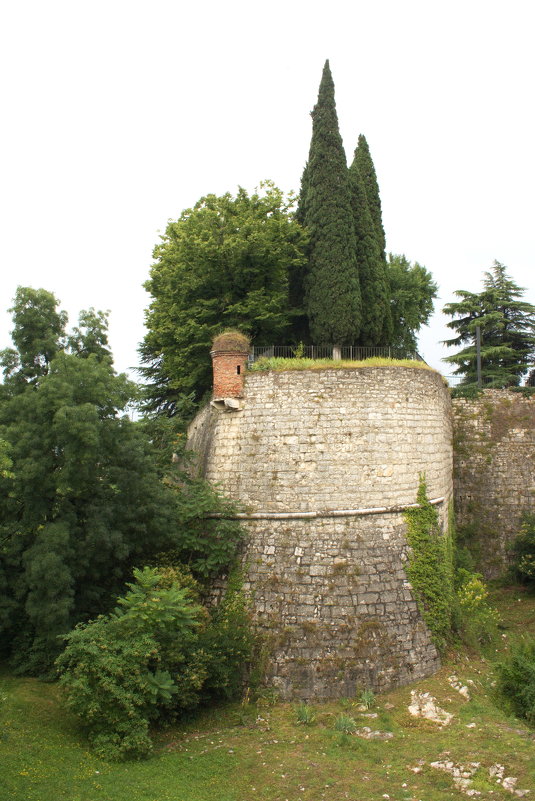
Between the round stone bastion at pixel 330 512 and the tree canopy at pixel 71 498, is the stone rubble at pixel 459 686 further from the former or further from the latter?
the tree canopy at pixel 71 498

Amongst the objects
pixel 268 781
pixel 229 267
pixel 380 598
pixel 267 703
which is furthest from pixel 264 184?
pixel 268 781

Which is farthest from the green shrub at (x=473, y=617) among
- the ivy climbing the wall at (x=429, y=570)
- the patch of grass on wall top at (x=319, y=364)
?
the patch of grass on wall top at (x=319, y=364)

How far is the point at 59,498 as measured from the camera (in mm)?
12836

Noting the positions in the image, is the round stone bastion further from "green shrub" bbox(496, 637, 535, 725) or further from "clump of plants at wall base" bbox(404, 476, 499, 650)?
"green shrub" bbox(496, 637, 535, 725)

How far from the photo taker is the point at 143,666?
424 inches

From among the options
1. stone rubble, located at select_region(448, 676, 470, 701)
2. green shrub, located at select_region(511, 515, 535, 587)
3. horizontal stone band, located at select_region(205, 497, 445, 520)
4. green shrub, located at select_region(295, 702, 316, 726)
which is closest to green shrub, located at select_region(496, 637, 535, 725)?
stone rubble, located at select_region(448, 676, 470, 701)

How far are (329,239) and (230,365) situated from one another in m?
5.89

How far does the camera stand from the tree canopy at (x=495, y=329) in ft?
88.4

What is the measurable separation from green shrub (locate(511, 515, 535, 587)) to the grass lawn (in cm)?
679

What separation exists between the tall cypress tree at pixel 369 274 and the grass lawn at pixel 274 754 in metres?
10.3

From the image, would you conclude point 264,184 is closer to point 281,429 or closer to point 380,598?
point 281,429

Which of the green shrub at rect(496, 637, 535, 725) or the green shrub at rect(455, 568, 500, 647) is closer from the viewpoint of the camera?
the green shrub at rect(496, 637, 535, 725)

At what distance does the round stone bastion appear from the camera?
41.2ft

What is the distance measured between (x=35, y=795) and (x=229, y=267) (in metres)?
14.0
